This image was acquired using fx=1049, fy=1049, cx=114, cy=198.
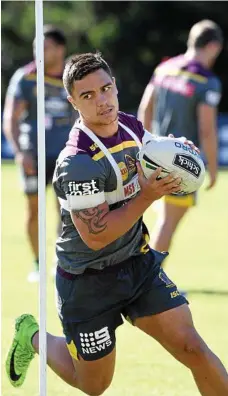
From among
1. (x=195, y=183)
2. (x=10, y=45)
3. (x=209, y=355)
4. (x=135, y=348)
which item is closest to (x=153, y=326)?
(x=209, y=355)

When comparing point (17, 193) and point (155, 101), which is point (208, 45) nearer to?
point (155, 101)

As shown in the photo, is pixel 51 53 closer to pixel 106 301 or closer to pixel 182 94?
pixel 182 94

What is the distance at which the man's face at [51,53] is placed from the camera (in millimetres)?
10389

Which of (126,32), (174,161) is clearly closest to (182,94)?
(174,161)

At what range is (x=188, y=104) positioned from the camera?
9375mm

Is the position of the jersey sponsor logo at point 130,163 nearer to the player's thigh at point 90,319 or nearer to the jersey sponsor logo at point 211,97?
the player's thigh at point 90,319

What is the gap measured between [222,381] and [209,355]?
0.49 ft

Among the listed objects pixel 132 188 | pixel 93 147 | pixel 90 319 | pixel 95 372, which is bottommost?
pixel 95 372

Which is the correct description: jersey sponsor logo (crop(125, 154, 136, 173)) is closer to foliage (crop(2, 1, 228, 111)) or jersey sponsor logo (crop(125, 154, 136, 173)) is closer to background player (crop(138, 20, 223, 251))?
background player (crop(138, 20, 223, 251))

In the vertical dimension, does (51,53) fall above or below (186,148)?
above

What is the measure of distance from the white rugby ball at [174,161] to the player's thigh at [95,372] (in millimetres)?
1041

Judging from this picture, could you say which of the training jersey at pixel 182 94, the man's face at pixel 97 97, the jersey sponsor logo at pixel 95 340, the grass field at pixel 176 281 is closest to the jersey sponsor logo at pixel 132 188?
the man's face at pixel 97 97

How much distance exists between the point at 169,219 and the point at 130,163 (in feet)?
12.7

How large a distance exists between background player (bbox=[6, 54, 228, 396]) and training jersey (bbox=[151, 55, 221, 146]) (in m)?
3.80
